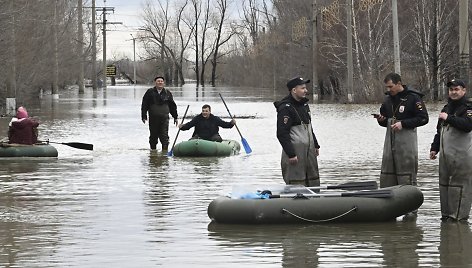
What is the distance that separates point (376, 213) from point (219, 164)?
8.68 metres


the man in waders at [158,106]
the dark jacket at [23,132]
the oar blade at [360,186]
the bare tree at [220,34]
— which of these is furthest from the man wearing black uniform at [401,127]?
the bare tree at [220,34]

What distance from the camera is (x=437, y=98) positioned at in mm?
53188

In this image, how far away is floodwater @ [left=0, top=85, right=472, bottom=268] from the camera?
9766 mm

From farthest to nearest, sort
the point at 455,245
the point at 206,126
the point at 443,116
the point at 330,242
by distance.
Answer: the point at 206,126 < the point at 443,116 < the point at 330,242 < the point at 455,245

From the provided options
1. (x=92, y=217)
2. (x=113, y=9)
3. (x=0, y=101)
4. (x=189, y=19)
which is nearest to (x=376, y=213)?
(x=92, y=217)

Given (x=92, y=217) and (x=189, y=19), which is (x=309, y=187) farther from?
(x=189, y=19)

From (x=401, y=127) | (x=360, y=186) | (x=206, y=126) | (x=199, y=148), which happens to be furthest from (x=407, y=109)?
(x=206, y=126)

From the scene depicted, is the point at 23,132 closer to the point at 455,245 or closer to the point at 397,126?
the point at 397,126

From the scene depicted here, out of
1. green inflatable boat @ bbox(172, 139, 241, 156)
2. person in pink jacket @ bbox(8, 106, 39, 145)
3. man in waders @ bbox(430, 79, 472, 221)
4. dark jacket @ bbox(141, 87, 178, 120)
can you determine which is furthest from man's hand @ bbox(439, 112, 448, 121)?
dark jacket @ bbox(141, 87, 178, 120)

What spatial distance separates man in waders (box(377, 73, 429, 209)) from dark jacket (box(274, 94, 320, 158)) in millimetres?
929

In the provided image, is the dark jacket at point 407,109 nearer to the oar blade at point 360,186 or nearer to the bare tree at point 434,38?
the oar blade at point 360,186

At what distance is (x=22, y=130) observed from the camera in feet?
68.4

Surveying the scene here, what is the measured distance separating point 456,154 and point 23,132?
38.3 ft

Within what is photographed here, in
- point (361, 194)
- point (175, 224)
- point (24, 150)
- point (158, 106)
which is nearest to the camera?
point (361, 194)
